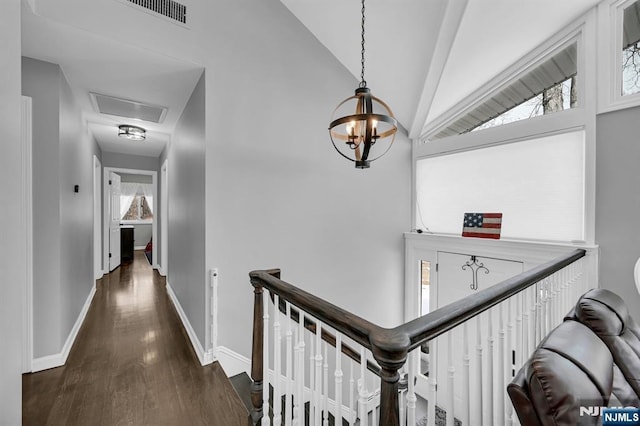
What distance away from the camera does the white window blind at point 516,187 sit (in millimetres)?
2721

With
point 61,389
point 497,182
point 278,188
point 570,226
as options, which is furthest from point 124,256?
point 570,226

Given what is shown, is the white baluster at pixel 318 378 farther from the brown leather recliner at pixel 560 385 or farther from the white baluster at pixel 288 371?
the brown leather recliner at pixel 560 385

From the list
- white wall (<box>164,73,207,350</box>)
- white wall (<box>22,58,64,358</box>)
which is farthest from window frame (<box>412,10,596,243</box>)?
white wall (<box>22,58,64,358</box>)

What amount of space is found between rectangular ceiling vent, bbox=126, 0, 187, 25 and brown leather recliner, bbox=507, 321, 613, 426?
316 cm

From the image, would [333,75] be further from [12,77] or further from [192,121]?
[12,77]

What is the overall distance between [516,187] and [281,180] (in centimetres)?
252

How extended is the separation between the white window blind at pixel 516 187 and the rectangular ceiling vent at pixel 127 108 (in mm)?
3468

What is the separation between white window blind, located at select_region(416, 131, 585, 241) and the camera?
2721mm

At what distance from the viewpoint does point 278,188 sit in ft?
9.45

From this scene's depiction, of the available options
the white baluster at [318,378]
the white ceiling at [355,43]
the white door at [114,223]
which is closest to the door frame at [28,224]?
the white ceiling at [355,43]

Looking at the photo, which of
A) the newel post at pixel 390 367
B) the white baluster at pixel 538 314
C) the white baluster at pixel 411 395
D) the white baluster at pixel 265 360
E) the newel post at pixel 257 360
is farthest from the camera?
the white baluster at pixel 538 314

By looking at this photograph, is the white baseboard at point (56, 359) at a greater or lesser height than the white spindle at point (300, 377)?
lesser

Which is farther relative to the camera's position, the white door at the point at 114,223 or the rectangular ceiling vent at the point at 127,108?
the white door at the point at 114,223

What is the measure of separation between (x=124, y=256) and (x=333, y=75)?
646cm
